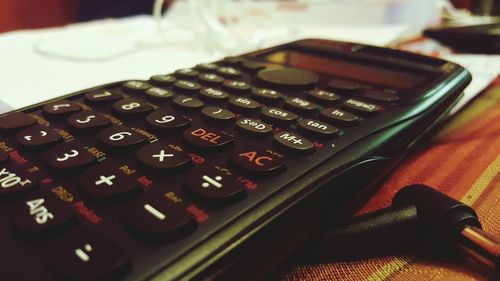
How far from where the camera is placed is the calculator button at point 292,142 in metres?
0.21

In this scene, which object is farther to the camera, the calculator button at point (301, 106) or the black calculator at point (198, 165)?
the calculator button at point (301, 106)

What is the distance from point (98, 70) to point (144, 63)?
0.15ft

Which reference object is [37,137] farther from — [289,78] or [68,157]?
[289,78]

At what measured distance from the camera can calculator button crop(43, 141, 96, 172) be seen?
0.63ft

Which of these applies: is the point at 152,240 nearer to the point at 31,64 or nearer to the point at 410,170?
the point at 410,170

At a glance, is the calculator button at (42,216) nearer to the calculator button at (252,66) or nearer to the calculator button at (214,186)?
the calculator button at (214,186)

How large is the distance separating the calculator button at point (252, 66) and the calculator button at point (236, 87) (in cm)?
3

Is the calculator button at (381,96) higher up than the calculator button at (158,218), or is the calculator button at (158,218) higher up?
the calculator button at (381,96)

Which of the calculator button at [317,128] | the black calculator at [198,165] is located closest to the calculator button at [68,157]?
the black calculator at [198,165]

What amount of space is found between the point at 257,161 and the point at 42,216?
0.09 m

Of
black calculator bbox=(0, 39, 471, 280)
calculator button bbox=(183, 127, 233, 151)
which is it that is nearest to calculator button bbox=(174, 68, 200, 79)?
black calculator bbox=(0, 39, 471, 280)

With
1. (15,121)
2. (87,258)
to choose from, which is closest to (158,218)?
(87,258)

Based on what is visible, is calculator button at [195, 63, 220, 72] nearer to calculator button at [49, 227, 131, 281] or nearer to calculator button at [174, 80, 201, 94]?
calculator button at [174, 80, 201, 94]

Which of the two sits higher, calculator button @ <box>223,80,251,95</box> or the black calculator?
calculator button @ <box>223,80,251,95</box>
